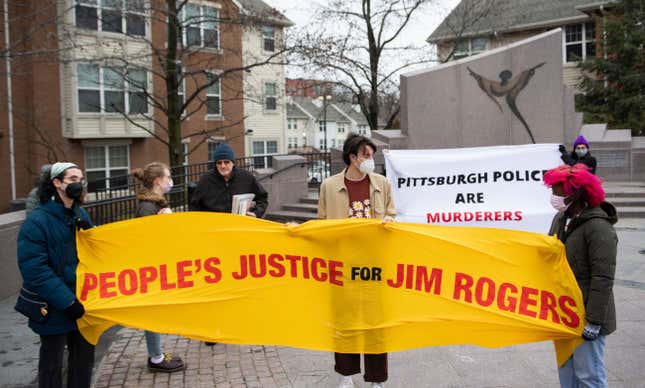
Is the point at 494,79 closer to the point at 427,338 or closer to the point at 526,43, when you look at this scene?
the point at 526,43

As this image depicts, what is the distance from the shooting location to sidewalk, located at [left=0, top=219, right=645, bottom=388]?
4879mm

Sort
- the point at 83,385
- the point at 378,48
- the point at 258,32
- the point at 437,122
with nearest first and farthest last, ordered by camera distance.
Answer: the point at 83,385 → the point at 437,122 → the point at 258,32 → the point at 378,48

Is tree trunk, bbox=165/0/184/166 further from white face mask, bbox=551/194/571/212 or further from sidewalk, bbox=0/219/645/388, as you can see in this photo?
white face mask, bbox=551/194/571/212

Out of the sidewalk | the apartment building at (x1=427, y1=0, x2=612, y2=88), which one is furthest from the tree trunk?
the apartment building at (x1=427, y1=0, x2=612, y2=88)

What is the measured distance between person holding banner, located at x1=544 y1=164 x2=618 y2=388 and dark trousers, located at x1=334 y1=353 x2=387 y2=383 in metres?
1.33

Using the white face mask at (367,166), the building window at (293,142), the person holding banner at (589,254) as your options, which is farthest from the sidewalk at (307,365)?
the building window at (293,142)

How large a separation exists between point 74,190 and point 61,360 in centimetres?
114

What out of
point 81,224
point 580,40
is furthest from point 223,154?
point 580,40

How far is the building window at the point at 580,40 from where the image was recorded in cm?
3550

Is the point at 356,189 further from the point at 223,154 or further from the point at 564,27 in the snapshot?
the point at 564,27

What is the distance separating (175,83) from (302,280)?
48.9ft

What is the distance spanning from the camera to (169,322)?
13.7 ft

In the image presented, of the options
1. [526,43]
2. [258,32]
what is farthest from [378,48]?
[526,43]

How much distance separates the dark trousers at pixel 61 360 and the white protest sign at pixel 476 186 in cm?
461
